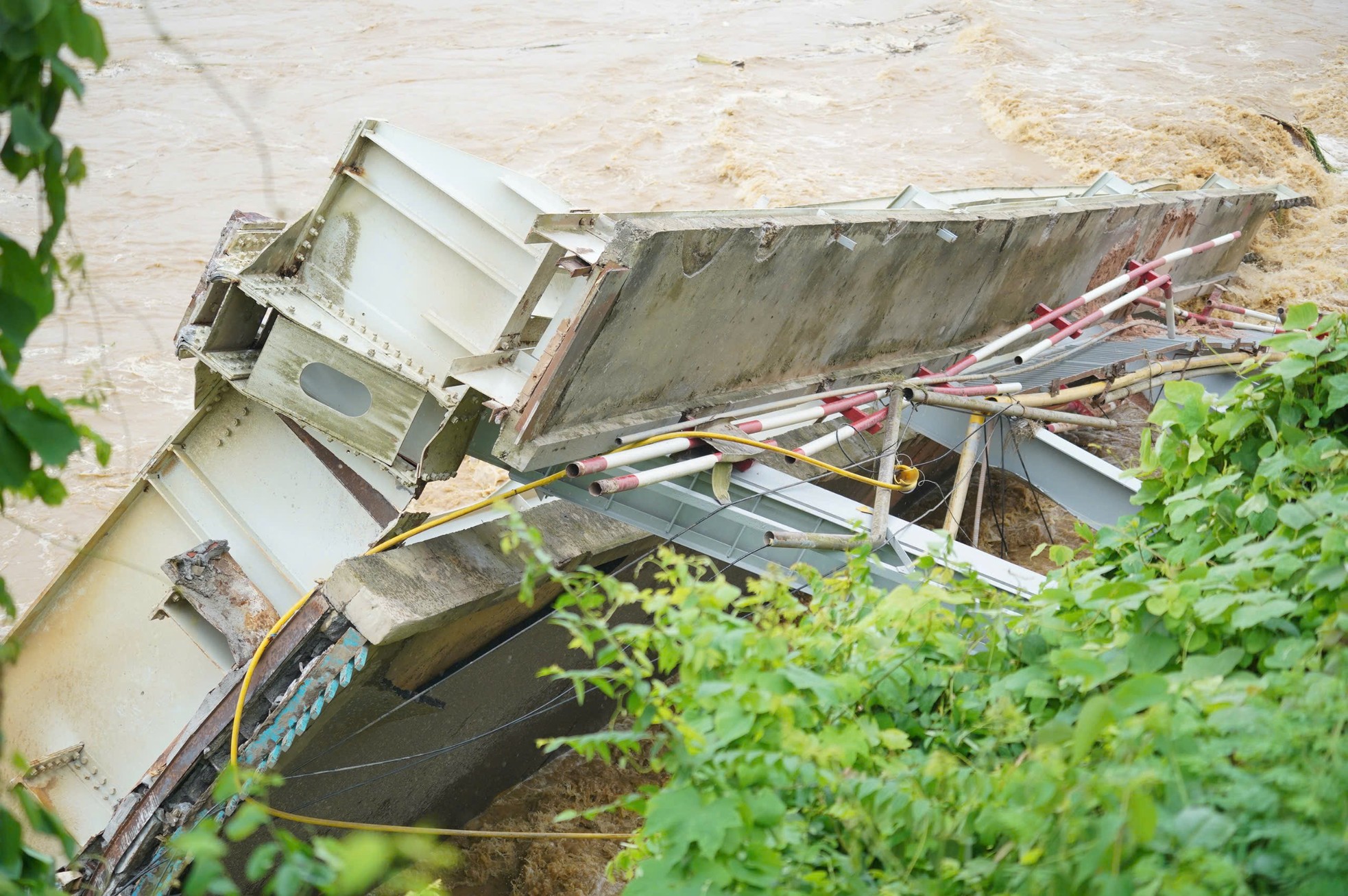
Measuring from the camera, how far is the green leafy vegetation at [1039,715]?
1818 mm

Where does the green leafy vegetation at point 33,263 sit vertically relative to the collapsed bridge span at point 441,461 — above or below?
above

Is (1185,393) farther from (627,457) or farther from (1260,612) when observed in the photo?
(627,457)

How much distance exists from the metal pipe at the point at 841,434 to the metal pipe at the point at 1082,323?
1355mm

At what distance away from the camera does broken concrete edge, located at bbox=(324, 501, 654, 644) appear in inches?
184

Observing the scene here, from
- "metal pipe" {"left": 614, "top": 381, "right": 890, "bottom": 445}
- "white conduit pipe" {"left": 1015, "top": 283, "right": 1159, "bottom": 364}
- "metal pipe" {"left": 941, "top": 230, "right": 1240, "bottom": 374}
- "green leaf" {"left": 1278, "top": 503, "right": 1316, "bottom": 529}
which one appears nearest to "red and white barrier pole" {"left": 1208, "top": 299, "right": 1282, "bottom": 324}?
"metal pipe" {"left": 941, "top": 230, "right": 1240, "bottom": 374}

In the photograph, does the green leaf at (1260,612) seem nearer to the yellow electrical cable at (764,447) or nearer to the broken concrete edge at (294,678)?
the yellow electrical cable at (764,447)

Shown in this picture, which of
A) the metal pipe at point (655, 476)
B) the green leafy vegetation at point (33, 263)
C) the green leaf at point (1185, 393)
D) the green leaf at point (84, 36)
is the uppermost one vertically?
the green leaf at point (84, 36)

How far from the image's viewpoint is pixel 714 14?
26.1 m

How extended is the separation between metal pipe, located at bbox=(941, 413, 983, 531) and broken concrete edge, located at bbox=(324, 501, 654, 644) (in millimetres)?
1813

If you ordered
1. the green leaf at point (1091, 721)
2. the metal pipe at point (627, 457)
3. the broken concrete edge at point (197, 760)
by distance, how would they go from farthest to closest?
1. the broken concrete edge at point (197, 760)
2. the metal pipe at point (627, 457)
3. the green leaf at point (1091, 721)

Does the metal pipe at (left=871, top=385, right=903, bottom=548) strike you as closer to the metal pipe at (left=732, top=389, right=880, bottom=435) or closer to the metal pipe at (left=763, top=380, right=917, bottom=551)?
the metal pipe at (left=763, top=380, right=917, bottom=551)

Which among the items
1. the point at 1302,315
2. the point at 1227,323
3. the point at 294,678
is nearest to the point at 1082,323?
the point at 1227,323

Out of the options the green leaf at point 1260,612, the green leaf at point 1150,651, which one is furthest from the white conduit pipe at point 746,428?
the green leaf at point 1260,612

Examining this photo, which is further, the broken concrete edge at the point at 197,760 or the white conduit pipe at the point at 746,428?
the broken concrete edge at the point at 197,760
